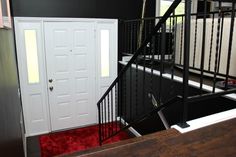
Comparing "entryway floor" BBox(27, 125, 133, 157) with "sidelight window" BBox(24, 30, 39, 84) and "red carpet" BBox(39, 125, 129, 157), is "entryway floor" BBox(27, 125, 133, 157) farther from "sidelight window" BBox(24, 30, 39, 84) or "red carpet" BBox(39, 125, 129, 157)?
"sidelight window" BBox(24, 30, 39, 84)

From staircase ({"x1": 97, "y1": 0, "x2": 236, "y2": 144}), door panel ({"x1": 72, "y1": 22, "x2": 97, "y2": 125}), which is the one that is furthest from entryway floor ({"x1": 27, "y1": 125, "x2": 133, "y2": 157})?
door panel ({"x1": 72, "y1": 22, "x2": 97, "y2": 125})

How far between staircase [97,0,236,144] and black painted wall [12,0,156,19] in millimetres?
315

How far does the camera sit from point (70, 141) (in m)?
4.29

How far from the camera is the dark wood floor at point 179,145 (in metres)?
1.32

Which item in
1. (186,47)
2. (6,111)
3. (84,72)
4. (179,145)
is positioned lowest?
(179,145)

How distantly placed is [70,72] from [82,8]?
4.53ft

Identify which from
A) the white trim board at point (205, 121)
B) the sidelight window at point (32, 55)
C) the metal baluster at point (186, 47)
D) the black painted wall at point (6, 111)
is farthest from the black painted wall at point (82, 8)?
the white trim board at point (205, 121)

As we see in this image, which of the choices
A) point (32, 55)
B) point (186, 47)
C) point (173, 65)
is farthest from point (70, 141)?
point (186, 47)

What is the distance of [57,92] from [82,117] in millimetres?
846

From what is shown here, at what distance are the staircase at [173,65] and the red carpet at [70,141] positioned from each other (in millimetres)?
217

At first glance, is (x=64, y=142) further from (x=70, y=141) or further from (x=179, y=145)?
(x=179, y=145)

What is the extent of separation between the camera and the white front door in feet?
14.2

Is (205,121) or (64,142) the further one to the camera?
(64,142)

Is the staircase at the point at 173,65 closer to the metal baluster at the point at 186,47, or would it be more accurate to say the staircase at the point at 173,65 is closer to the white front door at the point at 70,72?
the metal baluster at the point at 186,47
